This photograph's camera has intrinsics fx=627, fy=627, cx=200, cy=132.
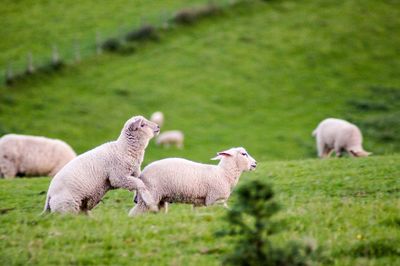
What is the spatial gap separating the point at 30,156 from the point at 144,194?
982 cm

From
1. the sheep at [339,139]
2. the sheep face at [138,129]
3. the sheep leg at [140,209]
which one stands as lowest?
the sheep at [339,139]

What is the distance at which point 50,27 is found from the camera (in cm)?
4647

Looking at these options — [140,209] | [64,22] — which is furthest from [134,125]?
[64,22]

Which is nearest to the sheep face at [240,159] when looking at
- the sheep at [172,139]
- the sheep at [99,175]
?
the sheep at [99,175]

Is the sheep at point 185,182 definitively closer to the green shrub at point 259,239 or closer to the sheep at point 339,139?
the green shrub at point 259,239

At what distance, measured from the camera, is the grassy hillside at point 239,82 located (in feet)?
107

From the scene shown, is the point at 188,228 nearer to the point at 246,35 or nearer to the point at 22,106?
the point at 22,106

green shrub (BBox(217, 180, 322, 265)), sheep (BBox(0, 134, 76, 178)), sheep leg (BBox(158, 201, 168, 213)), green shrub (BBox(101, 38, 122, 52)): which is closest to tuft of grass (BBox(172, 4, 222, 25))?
green shrub (BBox(101, 38, 122, 52))

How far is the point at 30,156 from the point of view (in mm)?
19000

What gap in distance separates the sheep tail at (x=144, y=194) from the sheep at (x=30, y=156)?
31.4ft

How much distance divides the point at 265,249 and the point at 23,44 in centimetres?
4043

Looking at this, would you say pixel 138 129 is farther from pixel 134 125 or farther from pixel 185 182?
pixel 185 182

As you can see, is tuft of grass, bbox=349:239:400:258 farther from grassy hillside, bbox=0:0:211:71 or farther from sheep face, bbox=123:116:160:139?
grassy hillside, bbox=0:0:211:71

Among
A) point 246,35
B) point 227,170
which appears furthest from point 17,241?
point 246,35
